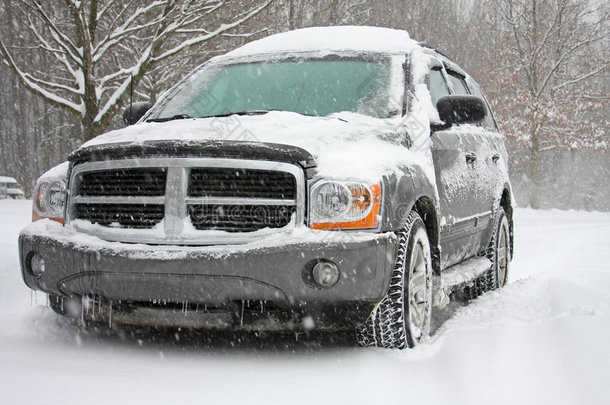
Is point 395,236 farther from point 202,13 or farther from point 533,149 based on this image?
point 533,149

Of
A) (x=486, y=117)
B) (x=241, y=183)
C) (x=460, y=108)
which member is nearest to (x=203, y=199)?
(x=241, y=183)

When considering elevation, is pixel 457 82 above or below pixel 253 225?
above

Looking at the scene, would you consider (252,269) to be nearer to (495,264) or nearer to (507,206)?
(495,264)

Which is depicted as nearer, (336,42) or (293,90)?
(293,90)

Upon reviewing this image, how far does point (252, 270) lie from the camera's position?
3305 mm

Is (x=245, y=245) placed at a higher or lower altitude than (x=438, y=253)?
higher

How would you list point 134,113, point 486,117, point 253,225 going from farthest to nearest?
point 486,117, point 134,113, point 253,225

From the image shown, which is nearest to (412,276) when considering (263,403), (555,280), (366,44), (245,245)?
(245,245)

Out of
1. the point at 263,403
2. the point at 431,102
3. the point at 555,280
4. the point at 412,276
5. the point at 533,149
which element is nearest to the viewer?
the point at 263,403

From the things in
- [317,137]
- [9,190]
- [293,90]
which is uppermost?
[293,90]

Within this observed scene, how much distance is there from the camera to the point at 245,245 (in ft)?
11.0

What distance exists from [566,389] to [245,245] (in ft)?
4.95

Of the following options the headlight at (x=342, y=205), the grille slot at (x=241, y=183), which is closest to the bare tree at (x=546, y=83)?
the headlight at (x=342, y=205)

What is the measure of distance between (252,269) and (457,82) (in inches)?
136
